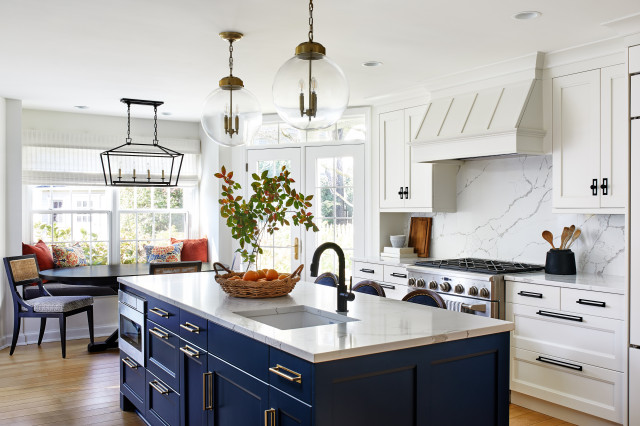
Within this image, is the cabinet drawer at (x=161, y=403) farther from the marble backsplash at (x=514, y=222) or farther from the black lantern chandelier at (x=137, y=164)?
the black lantern chandelier at (x=137, y=164)

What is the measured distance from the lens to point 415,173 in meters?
5.29

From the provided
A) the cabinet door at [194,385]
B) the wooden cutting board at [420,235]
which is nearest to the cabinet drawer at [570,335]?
the wooden cutting board at [420,235]

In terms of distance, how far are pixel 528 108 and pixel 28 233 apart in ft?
17.1

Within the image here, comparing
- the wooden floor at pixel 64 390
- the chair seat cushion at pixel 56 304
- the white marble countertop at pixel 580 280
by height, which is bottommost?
the wooden floor at pixel 64 390

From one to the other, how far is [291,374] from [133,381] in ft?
7.31

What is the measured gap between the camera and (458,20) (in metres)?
3.35

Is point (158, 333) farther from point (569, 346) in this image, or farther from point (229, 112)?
point (569, 346)

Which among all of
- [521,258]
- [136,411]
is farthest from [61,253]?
[521,258]

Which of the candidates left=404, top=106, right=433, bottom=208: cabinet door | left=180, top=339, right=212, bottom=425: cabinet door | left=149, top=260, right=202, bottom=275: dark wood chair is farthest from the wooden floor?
left=404, top=106, right=433, bottom=208: cabinet door

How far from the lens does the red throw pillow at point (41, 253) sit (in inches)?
239

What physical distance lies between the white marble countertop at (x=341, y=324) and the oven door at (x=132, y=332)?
0.35 meters

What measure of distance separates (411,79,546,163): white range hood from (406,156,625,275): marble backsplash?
50 cm

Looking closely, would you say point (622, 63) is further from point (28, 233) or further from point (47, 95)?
point (28, 233)

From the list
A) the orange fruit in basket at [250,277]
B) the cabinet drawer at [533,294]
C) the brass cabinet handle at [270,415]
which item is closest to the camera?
the brass cabinet handle at [270,415]
